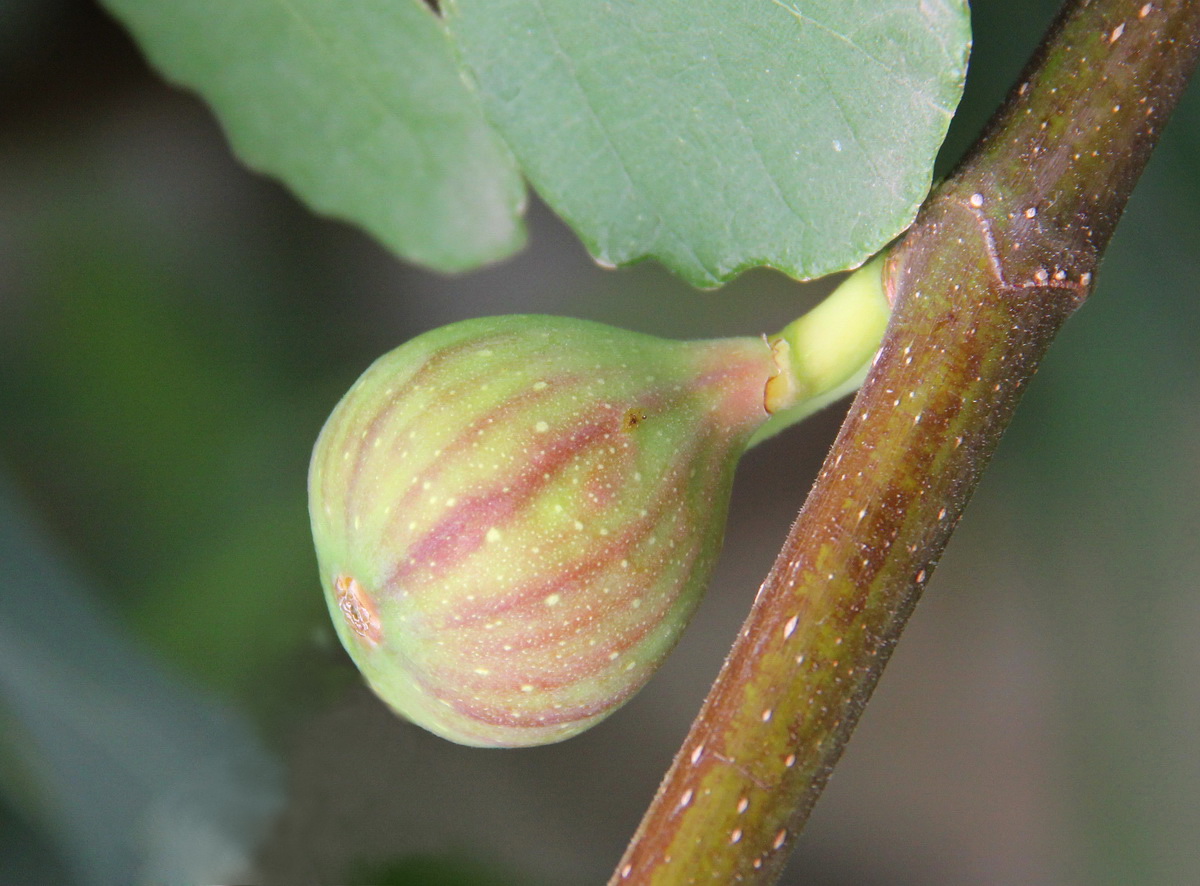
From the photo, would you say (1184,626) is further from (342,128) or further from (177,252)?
(177,252)

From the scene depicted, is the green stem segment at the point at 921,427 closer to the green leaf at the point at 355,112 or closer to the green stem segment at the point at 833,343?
the green stem segment at the point at 833,343

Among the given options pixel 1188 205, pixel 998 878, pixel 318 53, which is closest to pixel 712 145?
pixel 318 53

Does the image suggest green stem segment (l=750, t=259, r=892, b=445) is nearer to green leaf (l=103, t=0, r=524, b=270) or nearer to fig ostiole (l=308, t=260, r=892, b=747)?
fig ostiole (l=308, t=260, r=892, b=747)

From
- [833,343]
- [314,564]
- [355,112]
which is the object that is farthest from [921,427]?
[314,564]

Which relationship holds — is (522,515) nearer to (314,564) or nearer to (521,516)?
(521,516)

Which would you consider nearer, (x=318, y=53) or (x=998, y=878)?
(x=318, y=53)

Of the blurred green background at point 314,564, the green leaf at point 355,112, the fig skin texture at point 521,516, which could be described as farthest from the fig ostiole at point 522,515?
the blurred green background at point 314,564
